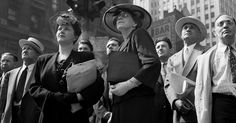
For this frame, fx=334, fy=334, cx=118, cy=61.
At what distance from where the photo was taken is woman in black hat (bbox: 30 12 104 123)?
4039 millimetres

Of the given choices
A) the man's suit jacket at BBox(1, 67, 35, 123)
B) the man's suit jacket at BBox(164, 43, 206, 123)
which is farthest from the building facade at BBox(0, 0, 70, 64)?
the man's suit jacket at BBox(164, 43, 206, 123)

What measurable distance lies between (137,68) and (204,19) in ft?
285

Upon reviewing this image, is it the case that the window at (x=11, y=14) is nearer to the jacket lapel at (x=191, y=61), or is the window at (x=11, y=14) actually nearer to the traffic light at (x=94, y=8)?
the traffic light at (x=94, y=8)

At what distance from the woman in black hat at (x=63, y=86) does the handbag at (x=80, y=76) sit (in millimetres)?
27

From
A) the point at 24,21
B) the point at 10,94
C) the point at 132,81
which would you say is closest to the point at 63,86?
the point at 132,81

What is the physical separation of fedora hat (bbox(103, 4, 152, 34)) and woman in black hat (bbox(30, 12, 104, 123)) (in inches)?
23.2

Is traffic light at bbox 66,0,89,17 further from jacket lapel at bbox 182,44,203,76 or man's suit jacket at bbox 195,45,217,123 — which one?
man's suit jacket at bbox 195,45,217,123

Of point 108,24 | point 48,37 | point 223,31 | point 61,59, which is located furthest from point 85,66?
point 48,37

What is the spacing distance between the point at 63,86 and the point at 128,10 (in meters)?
1.38

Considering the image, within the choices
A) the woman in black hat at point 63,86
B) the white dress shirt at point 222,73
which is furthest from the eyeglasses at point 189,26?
the woman in black hat at point 63,86

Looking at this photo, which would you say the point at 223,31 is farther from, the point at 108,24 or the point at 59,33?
the point at 59,33

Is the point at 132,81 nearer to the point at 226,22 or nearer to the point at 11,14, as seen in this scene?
the point at 226,22

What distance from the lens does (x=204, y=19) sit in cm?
8738

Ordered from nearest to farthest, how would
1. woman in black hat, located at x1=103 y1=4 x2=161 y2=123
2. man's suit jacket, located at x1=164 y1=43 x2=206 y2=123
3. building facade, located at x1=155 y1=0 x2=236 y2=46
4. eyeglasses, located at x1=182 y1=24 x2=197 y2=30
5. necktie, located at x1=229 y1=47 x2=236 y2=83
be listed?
woman in black hat, located at x1=103 y1=4 x2=161 y2=123 → necktie, located at x1=229 y1=47 x2=236 y2=83 → man's suit jacket, located at x1=164 y1=43 x2=206 y2=123 → eyeglasses, located at x1=182 y1=24 x2=197 y2=30 → building facade, located at x1=155 y1=0 x2=236 y2=46
